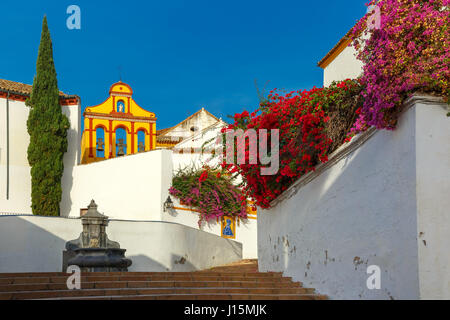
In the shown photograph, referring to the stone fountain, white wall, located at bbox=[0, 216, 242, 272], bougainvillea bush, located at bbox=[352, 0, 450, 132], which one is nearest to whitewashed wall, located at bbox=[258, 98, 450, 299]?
bougainvillea bush, located at bbox=[352, 0, 450, 132]

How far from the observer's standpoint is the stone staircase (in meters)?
7.27

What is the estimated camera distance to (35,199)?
890 inches

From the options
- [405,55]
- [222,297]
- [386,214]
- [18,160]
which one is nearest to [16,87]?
[18,160]

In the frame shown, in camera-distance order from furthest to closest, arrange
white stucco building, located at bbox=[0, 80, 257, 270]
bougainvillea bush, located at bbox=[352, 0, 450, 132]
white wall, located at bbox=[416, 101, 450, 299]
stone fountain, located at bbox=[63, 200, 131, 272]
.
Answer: white stucco building, located at bbox=[0, 80, 257, 270] → stone fountain, located at bbox=[63, 200, 131, 272] → bougainvillea bush, located at bbox=[352, 0, 450, 132] → white wall, located at bbox=[416, 101, 450, 299]

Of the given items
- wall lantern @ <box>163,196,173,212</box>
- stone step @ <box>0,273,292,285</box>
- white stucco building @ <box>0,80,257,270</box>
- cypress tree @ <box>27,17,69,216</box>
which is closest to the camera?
stone step @ <box>0,273,292,285</box>

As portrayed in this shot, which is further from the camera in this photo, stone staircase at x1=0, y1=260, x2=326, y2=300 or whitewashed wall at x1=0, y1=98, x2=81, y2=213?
whitewashed wall at x1=0, y1=98, x2=81, y2=213

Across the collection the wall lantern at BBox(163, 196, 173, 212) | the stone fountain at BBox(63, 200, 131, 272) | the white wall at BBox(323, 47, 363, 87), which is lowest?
the stone fountain at BBox(63, 200, 131, 272)

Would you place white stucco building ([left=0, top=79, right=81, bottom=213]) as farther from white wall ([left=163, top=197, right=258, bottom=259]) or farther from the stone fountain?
the stone fountain

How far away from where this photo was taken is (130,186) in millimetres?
22297

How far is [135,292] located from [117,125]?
22.1 meters

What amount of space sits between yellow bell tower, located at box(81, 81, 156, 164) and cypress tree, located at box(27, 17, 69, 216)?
4457 mm

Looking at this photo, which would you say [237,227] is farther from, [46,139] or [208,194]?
[46,139]

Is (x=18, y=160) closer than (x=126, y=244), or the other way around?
(x=126, y=244)
